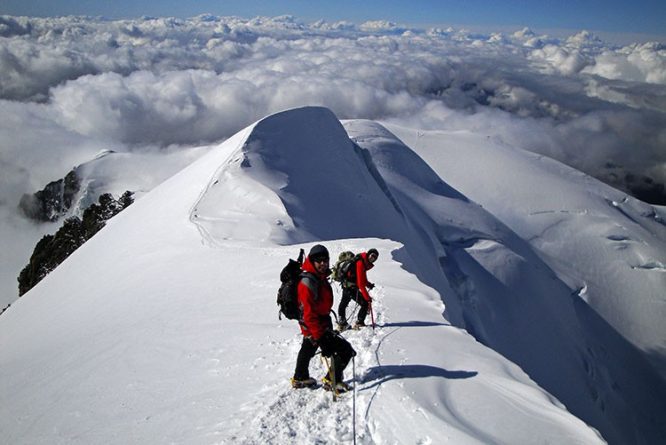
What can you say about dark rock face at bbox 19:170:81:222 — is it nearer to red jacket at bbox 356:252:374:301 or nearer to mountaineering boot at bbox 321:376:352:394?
red jacket at bbox 356:252:374:301

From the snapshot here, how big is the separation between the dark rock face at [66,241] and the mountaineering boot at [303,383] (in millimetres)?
49983

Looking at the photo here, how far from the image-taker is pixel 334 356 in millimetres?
5742

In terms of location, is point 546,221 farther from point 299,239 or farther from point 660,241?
point 299,239

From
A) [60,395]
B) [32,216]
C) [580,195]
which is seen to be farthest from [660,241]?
[32,216]

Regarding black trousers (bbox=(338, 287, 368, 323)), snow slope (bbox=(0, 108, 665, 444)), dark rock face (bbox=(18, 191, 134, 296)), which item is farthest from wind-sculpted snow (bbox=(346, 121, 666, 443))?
dark rock face (bbox=(18, 191, 134, 296))

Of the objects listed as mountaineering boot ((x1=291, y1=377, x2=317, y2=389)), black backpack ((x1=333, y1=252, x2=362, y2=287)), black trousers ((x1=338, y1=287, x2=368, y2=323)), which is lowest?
black trousers ((x1=338, y1=287, x2=368, y2=323))

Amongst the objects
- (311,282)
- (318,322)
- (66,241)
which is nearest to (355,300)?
(318,322)

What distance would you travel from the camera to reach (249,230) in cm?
1775

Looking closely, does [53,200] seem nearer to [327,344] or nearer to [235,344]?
[235,344]

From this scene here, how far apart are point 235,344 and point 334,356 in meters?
3.10

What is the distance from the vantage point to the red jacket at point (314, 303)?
5.43m

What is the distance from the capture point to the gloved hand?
574cm

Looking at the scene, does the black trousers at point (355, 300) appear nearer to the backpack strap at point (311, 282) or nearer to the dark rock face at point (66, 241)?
the backpack strap at point (311, 282)

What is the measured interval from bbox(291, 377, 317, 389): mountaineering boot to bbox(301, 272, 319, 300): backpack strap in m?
1.45
